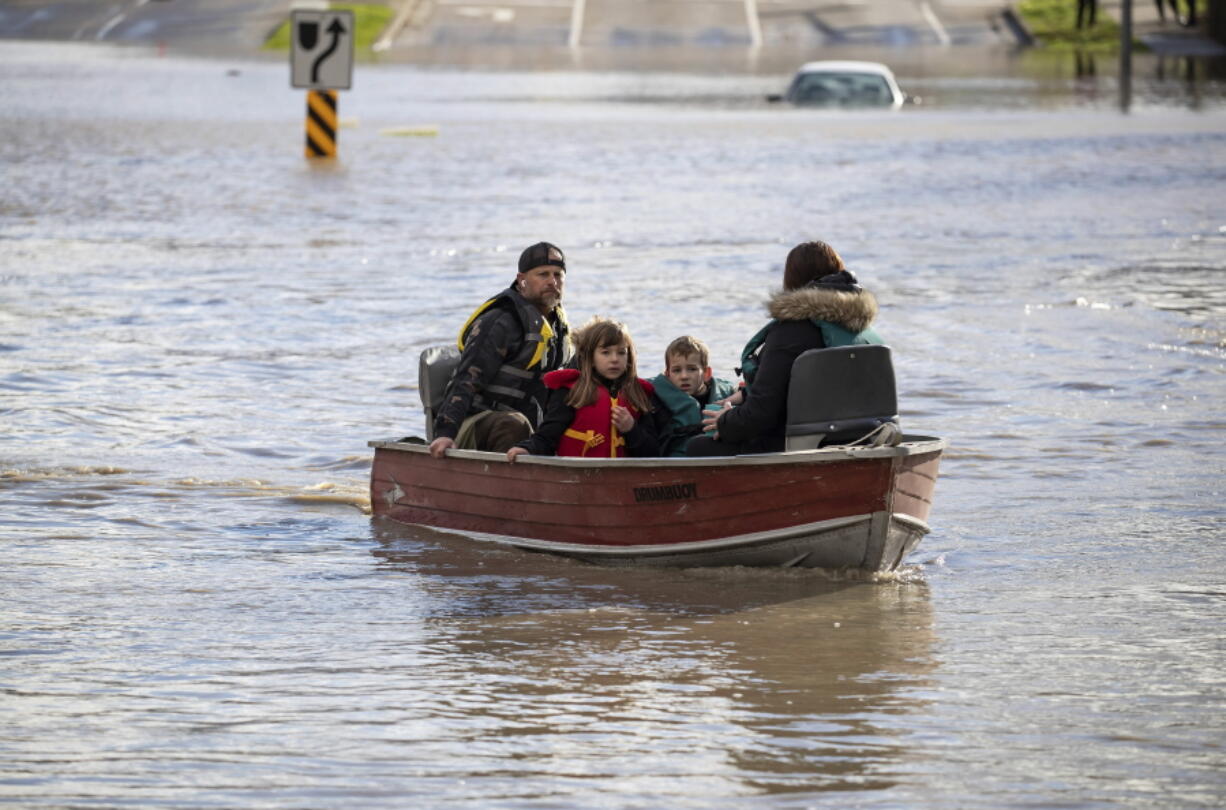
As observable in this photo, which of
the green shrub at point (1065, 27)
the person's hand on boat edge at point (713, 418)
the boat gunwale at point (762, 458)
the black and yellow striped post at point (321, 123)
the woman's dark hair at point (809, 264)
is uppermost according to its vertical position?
the green shrub at point (1065, 27)

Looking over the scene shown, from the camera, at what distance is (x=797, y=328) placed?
860cm

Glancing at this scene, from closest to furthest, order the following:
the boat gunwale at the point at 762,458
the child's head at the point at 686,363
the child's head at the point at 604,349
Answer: the boat gunwale at the point at 762,458, the child's head at the point at 604,349, the child's head at the point at 686,363

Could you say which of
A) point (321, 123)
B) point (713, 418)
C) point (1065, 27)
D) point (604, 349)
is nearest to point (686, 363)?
point (713, 418)

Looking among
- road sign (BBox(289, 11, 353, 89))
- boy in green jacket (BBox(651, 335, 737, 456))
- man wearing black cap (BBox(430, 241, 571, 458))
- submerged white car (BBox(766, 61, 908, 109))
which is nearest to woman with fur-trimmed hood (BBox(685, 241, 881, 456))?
boy in green jacket (BBox(651, 335, 737, 456))

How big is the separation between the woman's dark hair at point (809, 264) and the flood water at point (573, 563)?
1.28m

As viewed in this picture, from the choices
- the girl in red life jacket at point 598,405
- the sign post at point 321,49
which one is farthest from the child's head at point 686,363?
the sign post at point 321,49

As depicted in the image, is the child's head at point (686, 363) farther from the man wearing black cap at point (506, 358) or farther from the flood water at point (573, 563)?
the flood water at point (573, 563)

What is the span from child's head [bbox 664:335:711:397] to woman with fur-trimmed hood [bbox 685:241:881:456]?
411 mm

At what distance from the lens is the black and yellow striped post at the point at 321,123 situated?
1126 inches

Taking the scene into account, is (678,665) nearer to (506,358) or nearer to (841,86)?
(506,358)

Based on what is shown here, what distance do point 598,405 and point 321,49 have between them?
712 inches

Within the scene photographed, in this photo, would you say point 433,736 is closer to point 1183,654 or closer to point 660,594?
point 660,594

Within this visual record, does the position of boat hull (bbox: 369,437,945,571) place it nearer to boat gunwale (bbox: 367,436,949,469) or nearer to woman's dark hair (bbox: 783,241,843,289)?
boat gunwale (bbox: 367,436,949,469)

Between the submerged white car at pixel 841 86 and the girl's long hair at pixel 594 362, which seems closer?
the girl's long hair at pixel 594 362
